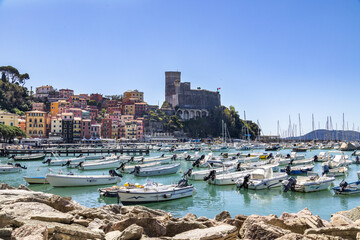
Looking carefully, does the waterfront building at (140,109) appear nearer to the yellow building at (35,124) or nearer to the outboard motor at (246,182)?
the yellow building at (35,124)

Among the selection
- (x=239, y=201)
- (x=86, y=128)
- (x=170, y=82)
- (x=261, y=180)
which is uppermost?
(x=170, y=82)

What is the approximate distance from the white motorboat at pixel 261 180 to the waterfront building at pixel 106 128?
85.2m

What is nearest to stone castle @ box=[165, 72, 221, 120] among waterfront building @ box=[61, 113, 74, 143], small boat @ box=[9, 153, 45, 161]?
waterfront building @ box=[61, 113, 74, 143]

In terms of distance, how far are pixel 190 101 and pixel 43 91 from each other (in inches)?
2130

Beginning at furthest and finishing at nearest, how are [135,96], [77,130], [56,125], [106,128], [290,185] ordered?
[135,96] → [106,128] → [77,130] → [56,125] → [290,185]

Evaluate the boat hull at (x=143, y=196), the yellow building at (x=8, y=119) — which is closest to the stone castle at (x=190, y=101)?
the yellow building at (x=8, y=119)

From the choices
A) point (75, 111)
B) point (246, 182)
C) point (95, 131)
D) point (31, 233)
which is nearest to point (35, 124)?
point (75, 111)

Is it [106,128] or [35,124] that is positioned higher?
[35,124]

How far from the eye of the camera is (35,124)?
3674 inches

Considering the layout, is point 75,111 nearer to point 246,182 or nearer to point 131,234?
point 246,182

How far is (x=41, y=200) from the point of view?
1290 cm

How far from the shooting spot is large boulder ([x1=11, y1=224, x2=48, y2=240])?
751 cm

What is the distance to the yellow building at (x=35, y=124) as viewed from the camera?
92.7m

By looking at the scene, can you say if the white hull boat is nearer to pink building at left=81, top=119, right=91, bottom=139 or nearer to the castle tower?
pink building at left=81, top=119, right=91, bottom=139
